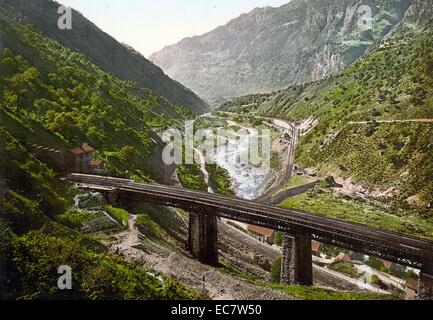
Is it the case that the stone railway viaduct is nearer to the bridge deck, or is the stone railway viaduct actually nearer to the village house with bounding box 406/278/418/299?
the bridge deck

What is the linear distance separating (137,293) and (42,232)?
37.7 feet

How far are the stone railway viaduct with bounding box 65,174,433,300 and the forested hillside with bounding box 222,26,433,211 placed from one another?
4702 centimetres

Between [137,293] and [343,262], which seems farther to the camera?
[343,262]

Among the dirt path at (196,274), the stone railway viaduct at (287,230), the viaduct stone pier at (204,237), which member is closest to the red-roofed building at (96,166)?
the stone railway viaduct at (287,230)

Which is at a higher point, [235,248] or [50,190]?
[50,190]

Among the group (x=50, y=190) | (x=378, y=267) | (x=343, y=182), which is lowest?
(x=378, y=267)

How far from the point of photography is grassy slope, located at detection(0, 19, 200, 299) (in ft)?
118

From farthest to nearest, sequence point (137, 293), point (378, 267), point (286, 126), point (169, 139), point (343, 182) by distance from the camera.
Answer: point (286, 126)
point (169, 139)
point (343, 182)
point (378, 267)
point (137, 293)

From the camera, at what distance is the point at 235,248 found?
71750 mm

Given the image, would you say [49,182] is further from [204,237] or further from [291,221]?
[291,221]

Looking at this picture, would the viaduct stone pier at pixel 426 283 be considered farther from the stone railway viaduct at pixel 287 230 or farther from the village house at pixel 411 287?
the village house at pixel 411 287

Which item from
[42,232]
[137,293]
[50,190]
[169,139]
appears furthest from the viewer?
[169,139]
